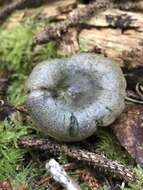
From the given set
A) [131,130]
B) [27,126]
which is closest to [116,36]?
[131,130]

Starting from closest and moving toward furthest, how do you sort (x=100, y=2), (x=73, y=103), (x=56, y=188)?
(x=56, y=188), (x=73, y=103), (x=100, y=2)

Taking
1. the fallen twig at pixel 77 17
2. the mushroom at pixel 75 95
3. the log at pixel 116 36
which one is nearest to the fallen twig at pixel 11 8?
the fallen twig at pixel 77 17

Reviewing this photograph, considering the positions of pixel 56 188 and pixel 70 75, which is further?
pixel 70 75

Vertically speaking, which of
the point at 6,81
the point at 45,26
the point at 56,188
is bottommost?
the point at 56,188

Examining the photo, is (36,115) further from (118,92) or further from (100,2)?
(100,2)

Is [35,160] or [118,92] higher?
[118,92]

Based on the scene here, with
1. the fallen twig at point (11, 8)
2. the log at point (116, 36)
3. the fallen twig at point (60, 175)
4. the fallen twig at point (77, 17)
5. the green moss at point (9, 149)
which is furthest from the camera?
the fallen twig at point (11, 8)

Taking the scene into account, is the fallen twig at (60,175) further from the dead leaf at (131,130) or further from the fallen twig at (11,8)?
the fallen twig at (11,8)

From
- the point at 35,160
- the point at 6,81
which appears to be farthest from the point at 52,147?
the point at 6,81
